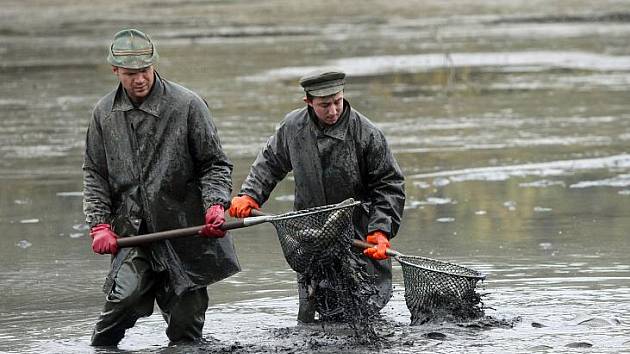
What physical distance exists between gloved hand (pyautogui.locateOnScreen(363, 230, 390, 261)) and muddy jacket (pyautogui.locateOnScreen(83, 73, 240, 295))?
827 millimetres

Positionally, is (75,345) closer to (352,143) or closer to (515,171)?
(352,143)

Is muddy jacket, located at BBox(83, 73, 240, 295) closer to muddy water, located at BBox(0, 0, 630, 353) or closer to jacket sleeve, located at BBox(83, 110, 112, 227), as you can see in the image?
jacket sleeve, located at BBox(83, 110, 112, 227)

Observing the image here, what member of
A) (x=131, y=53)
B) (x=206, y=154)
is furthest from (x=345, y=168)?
(x=131, y=53)

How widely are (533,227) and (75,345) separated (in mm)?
4506

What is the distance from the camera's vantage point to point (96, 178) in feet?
25.5

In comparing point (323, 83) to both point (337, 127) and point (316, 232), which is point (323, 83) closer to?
point (337, 127)

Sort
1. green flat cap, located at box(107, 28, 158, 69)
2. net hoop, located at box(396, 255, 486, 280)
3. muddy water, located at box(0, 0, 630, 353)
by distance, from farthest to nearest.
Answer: muddy water, located at box(0, 0, 630, 353), net hoop, located at box(396, 255, 486, 280), green flat cap, located at box(107, 28, 158, 69)

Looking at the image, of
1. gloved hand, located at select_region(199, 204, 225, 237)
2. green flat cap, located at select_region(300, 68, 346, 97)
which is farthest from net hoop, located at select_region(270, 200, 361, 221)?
green flat cap, located at select_region(300, 68, 346, 97)

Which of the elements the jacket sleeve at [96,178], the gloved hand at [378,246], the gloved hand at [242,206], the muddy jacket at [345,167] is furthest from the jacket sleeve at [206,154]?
the gloved hand at [378,246]

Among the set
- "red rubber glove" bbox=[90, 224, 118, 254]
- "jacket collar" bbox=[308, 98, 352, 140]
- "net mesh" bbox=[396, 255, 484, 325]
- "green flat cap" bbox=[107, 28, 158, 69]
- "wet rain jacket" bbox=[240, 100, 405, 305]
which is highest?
"green flat cap" bbox=[107, 28, 158, 69]

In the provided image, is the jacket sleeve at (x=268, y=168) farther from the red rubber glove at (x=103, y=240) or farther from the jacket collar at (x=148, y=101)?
the red rubber glove at (x=103, y=240)

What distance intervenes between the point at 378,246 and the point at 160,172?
1.27 meters

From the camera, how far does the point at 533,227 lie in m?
11.3

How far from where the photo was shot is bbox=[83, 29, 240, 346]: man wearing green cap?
7.65 meters
